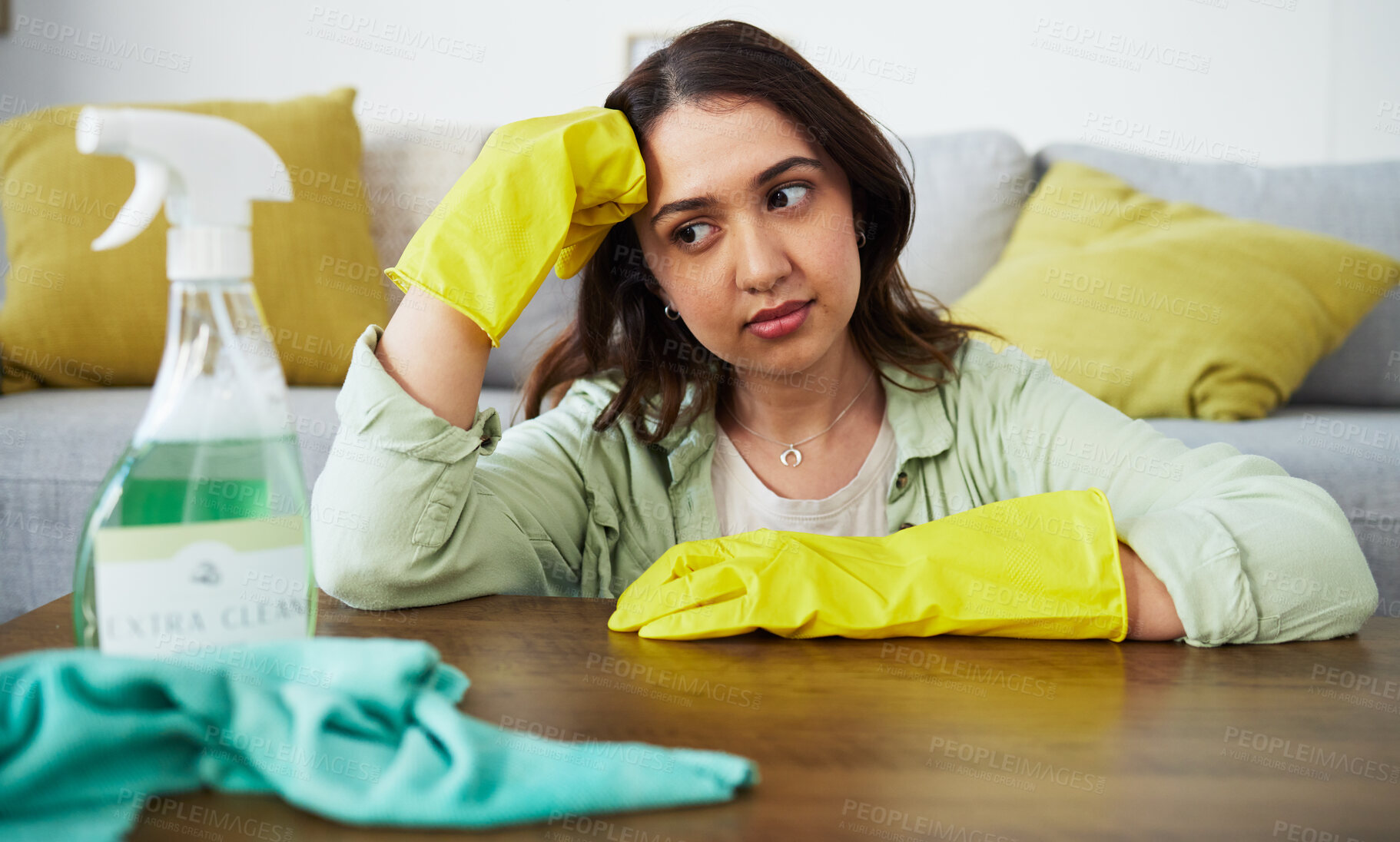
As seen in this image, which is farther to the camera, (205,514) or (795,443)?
(795,443)

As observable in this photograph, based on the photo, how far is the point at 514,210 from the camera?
88 centimetres

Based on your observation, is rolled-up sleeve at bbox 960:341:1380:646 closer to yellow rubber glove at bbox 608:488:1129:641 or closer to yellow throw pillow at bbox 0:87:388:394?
yellow rubber glove at bbox 608:488:1129:641

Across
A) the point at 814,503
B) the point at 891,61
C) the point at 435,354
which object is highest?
the point at 891,61

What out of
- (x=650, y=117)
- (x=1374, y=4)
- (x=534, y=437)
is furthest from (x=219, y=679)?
(x=1374, y=4)

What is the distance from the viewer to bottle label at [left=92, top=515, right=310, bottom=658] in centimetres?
43

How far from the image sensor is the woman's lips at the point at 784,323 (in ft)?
3.32

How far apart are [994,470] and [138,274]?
5.53ft

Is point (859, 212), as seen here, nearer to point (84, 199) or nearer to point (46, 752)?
point (46, 752)

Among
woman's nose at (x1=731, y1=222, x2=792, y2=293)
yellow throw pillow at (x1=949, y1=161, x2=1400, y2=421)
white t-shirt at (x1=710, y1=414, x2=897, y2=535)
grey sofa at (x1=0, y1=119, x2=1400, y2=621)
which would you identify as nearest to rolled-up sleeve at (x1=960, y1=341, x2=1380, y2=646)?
white t-shirt at (x1=710, y1=414, x2=897, y2=535)

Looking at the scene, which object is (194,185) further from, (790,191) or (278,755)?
(790,191)

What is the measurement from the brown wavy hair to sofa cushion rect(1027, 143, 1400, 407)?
111cm

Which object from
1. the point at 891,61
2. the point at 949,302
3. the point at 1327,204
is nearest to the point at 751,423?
the point at 949,302

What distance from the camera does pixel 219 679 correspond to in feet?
1.41

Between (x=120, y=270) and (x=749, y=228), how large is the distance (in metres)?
1.52
